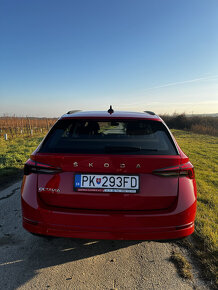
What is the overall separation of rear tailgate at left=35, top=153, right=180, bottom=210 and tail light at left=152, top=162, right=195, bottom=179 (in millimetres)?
30

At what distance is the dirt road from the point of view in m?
2.01

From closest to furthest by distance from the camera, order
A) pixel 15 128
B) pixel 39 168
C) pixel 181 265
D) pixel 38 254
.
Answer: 1. pixel 39 168
2. pixel 181 265
3. pixel 38 254
4. pixel 15 128

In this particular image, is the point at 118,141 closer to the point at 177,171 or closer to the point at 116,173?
the point at 116,173

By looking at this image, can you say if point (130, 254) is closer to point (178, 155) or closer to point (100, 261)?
point (100, 261)

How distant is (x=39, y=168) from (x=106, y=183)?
2.15 ft

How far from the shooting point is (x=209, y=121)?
28.0 meters

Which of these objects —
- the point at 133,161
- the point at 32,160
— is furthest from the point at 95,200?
the point at 32,160

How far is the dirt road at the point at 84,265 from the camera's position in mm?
2014

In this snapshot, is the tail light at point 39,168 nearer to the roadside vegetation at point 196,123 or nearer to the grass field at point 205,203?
the grass field at point 205,203

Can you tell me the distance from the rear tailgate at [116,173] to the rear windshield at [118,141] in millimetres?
94

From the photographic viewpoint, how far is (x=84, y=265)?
7.43ft

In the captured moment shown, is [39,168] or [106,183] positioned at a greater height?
[39,168]

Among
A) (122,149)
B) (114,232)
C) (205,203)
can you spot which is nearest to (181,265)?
(114,232)

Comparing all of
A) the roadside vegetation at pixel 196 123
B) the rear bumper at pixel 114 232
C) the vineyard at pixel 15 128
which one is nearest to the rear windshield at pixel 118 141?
the rear bumper at pixel 114 232
